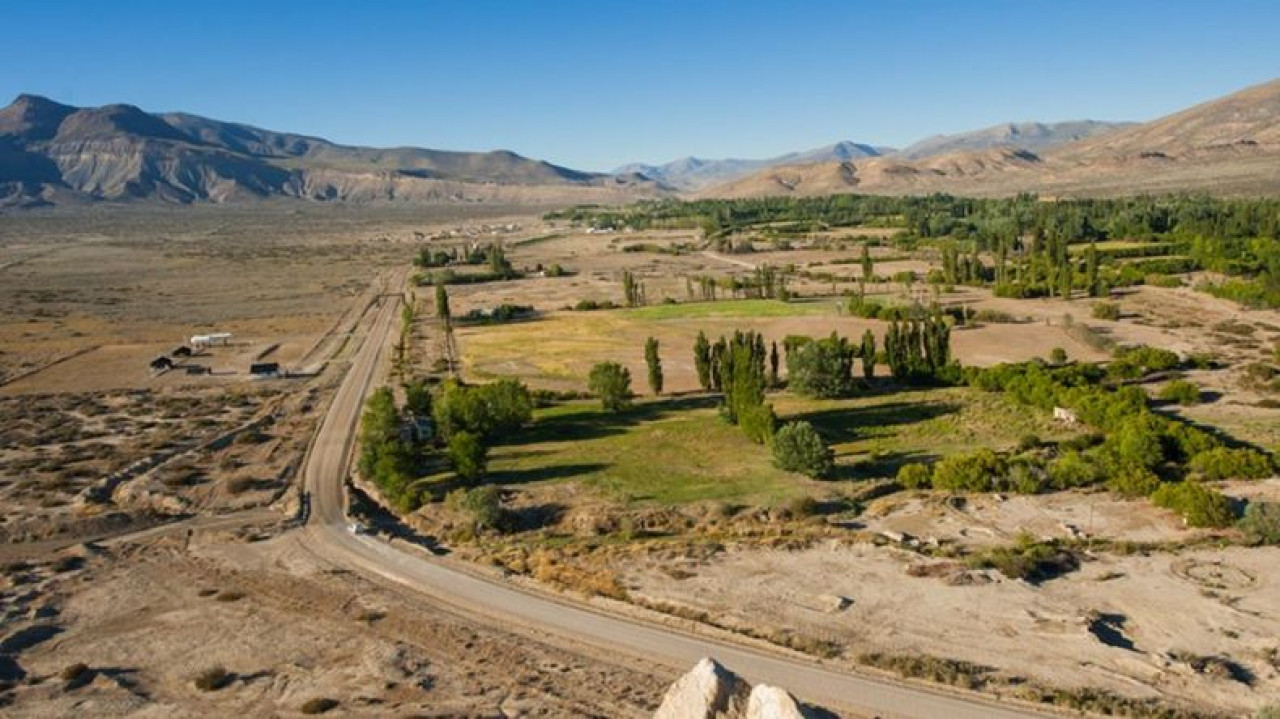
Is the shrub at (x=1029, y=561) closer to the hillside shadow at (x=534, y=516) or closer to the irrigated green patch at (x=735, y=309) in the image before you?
the hillside shadow at (x=534, y=516)

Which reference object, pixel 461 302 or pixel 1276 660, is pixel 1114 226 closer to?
pixel 461 302

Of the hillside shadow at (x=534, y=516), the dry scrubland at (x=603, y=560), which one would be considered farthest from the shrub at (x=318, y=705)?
the hillside shadow at (x=534, y=516)

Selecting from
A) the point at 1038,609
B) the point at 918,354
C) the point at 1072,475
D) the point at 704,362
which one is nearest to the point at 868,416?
the point at 918,354

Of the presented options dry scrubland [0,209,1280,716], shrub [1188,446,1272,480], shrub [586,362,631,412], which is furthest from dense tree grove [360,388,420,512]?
shrub [1188,446,1272,480]

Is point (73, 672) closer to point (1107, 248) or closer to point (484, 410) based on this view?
point (484, 410)

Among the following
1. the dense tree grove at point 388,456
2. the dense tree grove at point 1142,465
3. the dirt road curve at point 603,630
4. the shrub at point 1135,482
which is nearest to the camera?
the dirt road curve at point 603,630

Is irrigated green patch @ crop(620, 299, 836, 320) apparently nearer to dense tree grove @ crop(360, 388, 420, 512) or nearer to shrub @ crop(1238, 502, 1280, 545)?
dense tree grove @ crop(360, 388, 420, 512)
